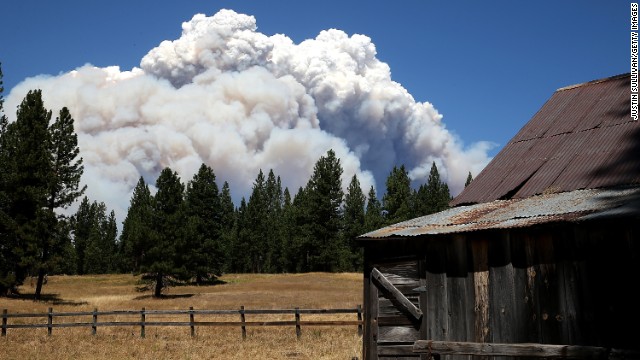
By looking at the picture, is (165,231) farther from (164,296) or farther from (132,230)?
(132,230)

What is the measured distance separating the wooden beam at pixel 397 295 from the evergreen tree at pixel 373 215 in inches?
2468

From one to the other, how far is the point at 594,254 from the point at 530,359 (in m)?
2.18

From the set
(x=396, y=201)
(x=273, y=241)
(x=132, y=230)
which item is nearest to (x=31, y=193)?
(x=132, y=230)

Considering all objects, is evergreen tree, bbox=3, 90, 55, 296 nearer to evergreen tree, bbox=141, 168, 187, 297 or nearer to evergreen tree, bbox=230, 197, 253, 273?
evergreen tree, bbox=141, 168, 187, 297

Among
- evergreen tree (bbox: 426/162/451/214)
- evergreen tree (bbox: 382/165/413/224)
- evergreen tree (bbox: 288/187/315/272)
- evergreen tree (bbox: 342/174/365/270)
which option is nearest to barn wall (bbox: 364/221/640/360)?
evergreen tree (bbox: 382/165/413/224)

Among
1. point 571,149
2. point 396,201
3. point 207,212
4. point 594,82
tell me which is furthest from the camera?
point 396,201

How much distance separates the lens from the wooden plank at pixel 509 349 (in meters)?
8.98

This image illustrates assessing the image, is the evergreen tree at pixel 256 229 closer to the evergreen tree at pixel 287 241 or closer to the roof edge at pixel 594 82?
the evergreen tree at pixel 287 241

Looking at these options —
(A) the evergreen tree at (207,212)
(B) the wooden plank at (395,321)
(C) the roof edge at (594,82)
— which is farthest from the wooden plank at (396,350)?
(A) the evergreen tree at (207,212)

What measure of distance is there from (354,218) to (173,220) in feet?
176

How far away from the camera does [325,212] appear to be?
241 ft

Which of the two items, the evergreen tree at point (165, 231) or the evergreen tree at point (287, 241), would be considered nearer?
the evergreen tree at point (165, 231)

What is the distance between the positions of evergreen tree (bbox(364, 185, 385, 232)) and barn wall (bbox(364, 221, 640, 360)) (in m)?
63.6

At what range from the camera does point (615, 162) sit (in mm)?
11703
